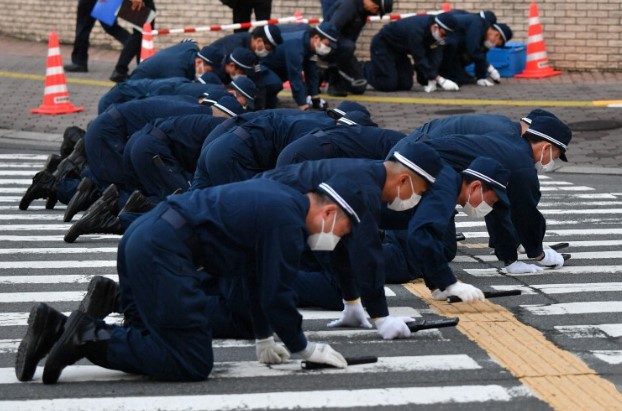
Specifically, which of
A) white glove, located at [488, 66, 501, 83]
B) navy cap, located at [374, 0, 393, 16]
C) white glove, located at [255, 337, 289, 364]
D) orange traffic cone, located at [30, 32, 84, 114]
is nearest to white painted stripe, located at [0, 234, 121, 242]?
white glove, located at [255, 337, 289, 364]

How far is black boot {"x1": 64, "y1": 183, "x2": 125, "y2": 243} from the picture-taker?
10930 millimetres

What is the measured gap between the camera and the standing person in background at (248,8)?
19.5 m

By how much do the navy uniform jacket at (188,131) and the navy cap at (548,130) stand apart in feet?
9.54

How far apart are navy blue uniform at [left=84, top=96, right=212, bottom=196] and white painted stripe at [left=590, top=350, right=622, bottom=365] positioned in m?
5.64

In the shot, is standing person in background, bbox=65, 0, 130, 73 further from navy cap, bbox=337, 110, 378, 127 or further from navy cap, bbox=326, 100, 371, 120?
navy cap, bbox=337, 110, 378, 127

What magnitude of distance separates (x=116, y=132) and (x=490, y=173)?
4474mm

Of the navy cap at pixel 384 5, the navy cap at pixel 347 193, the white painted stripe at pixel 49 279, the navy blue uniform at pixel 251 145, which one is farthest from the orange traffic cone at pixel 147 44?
the navy cap at pixel 347 193

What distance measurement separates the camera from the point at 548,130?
31.2 feet

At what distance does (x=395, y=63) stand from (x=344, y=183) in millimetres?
12706

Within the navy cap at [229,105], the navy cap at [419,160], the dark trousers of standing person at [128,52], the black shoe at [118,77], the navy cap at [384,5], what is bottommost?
the black shoe at [118,77]

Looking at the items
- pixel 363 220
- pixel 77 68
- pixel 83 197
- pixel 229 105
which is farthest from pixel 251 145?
pixel 77 68

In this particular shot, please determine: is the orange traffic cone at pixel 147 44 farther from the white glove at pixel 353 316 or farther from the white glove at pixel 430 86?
the white glove at pixel 353 316

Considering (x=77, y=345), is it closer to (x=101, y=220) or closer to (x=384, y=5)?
(x=101, y=220)

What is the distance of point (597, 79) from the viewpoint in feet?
64.8
